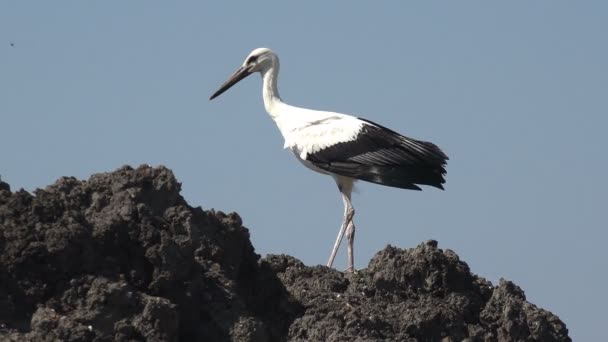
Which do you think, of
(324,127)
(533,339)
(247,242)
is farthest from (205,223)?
(324,127)

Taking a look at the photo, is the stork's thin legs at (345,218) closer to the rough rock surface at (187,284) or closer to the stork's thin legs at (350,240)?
the stork's thin legs at (350,240)

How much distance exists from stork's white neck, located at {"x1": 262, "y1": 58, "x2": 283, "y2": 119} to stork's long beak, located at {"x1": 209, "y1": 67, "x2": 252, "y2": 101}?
401 mm

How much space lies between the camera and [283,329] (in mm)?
12422

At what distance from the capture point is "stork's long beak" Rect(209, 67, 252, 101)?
812 inches

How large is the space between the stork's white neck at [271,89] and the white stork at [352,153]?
16 centimetres

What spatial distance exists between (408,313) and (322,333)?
1.10m

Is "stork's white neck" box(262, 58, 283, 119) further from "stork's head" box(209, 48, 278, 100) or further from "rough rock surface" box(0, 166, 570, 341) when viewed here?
"rough rock surface" box(0, 166, 570, 341)

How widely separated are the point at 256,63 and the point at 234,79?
65cm

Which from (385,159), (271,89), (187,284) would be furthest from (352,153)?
(187,284)

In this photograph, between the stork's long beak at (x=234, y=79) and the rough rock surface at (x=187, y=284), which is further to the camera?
the stork's long beak at (x=234, y=79)

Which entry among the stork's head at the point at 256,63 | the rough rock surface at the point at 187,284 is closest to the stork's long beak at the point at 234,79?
the stork's head at the point at 256,63

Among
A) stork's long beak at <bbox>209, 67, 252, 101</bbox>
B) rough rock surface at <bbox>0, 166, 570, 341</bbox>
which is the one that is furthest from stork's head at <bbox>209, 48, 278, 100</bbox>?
rough rock surface at <bbox>0, 166, 570, 341</bbox>

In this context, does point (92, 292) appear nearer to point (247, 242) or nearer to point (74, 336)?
point (74, 336)

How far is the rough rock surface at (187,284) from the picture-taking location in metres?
10.9
